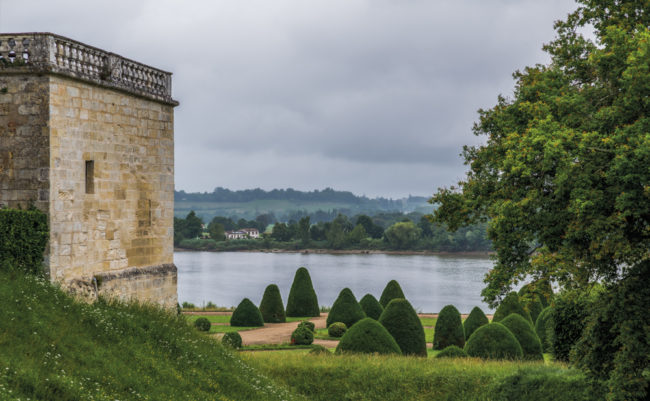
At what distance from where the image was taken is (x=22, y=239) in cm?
1352

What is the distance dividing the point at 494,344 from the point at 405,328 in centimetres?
339

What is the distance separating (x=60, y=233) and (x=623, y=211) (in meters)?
11.0

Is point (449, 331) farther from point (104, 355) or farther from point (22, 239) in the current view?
point (22, 239)

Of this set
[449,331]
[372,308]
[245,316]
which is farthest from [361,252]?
[449,331]

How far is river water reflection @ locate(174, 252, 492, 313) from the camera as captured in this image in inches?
2222

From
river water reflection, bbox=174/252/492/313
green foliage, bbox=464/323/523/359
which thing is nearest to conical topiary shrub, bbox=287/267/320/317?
river water reflection, bbox=174/252/492/313

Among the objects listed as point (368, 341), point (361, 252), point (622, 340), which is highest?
point (622, 340)

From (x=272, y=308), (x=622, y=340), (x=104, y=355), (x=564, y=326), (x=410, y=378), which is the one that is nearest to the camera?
(x=104, y=355)

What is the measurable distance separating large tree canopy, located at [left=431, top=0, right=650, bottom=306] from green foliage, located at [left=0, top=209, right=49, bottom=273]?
9.24 meters

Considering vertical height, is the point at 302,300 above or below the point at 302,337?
above

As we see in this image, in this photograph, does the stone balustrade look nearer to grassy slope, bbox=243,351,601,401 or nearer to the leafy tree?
grassy slope, bbox=243,351,601,401

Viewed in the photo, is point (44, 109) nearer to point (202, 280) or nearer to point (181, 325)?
point (181, 325)

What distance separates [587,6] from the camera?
48.6ft

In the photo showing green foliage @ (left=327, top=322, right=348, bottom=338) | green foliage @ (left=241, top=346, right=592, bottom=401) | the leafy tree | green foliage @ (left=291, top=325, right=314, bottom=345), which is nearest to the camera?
green foliage @ (left=241, top=346, right=592, bottom=401)
